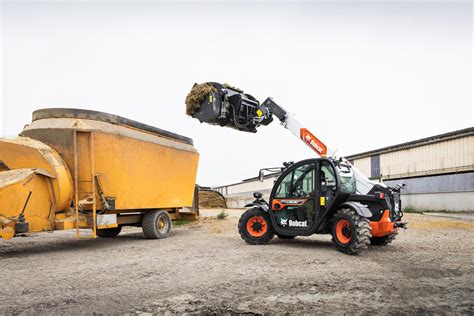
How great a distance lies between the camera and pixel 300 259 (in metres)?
7.18

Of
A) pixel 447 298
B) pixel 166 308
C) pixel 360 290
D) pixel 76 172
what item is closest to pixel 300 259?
pixel 360 290

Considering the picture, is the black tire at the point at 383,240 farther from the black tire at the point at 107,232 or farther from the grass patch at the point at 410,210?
the grass patch at the point at 410,210

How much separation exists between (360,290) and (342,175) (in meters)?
3.90

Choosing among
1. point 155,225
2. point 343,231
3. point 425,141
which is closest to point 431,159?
point 425,141

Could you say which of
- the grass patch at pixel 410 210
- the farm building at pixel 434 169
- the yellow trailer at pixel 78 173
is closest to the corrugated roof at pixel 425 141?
the farm building at pixel 434 169

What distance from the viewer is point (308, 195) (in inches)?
348

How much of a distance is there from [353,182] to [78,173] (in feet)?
19.3

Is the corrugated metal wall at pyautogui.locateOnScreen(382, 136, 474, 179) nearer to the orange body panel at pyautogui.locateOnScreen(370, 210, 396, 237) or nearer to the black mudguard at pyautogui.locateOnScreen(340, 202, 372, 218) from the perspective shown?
the orange body panel at pyautogui.locateOnScreen(370, 210, 396, 237)

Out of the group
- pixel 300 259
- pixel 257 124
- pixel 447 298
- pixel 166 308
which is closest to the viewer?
pixel 166 308

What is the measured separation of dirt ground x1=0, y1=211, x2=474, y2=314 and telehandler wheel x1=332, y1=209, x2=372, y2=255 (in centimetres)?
22

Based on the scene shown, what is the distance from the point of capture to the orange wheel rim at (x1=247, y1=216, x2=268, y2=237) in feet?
30.8

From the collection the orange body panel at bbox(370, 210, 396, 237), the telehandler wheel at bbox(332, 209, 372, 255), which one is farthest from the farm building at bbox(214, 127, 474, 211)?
the telehandler wheel at bbox(332, 209, 372, 255)

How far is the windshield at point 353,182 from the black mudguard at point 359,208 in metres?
0.40

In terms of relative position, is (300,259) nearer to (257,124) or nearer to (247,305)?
(247,305)
